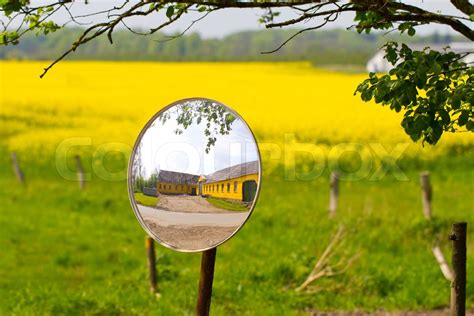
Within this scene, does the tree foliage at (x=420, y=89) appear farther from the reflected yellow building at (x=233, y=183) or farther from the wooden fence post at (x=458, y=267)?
the reflected yellow building at (x=233, y=183)

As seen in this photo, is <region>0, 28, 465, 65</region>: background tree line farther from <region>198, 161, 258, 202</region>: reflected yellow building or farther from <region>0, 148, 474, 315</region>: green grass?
<region>198, 161, 258, 202</region>: reflected yellow building

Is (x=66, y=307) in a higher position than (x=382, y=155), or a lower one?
lower

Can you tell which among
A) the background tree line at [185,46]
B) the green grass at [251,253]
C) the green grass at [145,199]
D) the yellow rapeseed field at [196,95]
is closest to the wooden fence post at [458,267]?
the green grass at [145,199]

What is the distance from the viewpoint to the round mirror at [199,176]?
4770 millimetres

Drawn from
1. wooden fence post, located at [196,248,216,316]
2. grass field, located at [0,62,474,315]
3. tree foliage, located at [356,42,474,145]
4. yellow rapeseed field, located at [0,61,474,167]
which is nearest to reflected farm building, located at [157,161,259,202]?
wooden fence post, located at [196,248,216,316]

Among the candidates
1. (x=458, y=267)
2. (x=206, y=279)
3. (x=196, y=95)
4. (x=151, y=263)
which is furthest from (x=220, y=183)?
(x=196, y=95)

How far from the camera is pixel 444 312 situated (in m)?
9.21

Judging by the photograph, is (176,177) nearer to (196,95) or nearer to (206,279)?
(206,279)

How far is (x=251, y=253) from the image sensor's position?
12.3m

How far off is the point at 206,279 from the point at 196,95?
2677cm

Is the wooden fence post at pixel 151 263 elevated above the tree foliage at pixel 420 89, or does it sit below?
below

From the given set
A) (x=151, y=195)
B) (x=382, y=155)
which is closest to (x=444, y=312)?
(x=151, y=195)

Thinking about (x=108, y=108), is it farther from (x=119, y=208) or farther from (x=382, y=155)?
(x=119, y=208)

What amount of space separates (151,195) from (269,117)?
74.2 ft
